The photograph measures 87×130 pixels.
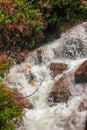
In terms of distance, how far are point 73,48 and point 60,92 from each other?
2.26m

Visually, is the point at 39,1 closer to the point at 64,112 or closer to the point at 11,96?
the point at 64,112

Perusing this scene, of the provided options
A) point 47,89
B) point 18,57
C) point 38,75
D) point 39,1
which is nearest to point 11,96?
point 47,89

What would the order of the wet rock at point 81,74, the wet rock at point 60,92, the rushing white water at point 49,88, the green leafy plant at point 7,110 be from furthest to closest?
the wet rock at point 81,74 < the wet rock at point 60,92 < the rushing white water at point 49,88 < the green leafy plant at point 7,110

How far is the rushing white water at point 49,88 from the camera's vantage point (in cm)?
866

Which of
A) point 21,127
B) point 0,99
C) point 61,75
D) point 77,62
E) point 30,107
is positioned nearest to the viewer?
point 0,99

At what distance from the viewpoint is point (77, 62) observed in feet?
35.6

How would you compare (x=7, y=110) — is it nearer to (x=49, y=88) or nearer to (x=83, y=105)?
(x=83, y=105)

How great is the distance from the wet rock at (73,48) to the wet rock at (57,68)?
25.2 inches

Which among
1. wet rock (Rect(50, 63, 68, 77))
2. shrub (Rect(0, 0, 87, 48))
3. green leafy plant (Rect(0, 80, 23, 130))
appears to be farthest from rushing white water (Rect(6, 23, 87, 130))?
green leafy plant (Rect(0, 80, 23, 130))

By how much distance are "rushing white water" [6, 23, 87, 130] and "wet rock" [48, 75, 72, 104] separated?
119 mm

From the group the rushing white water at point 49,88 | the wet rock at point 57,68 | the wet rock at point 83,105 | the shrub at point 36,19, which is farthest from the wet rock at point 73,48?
the wet rock at point 83,105

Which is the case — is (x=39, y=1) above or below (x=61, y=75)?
above

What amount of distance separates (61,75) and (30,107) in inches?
50.2

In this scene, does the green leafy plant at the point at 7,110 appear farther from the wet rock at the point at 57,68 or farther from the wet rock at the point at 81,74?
the wet rock at the point at 57,68
